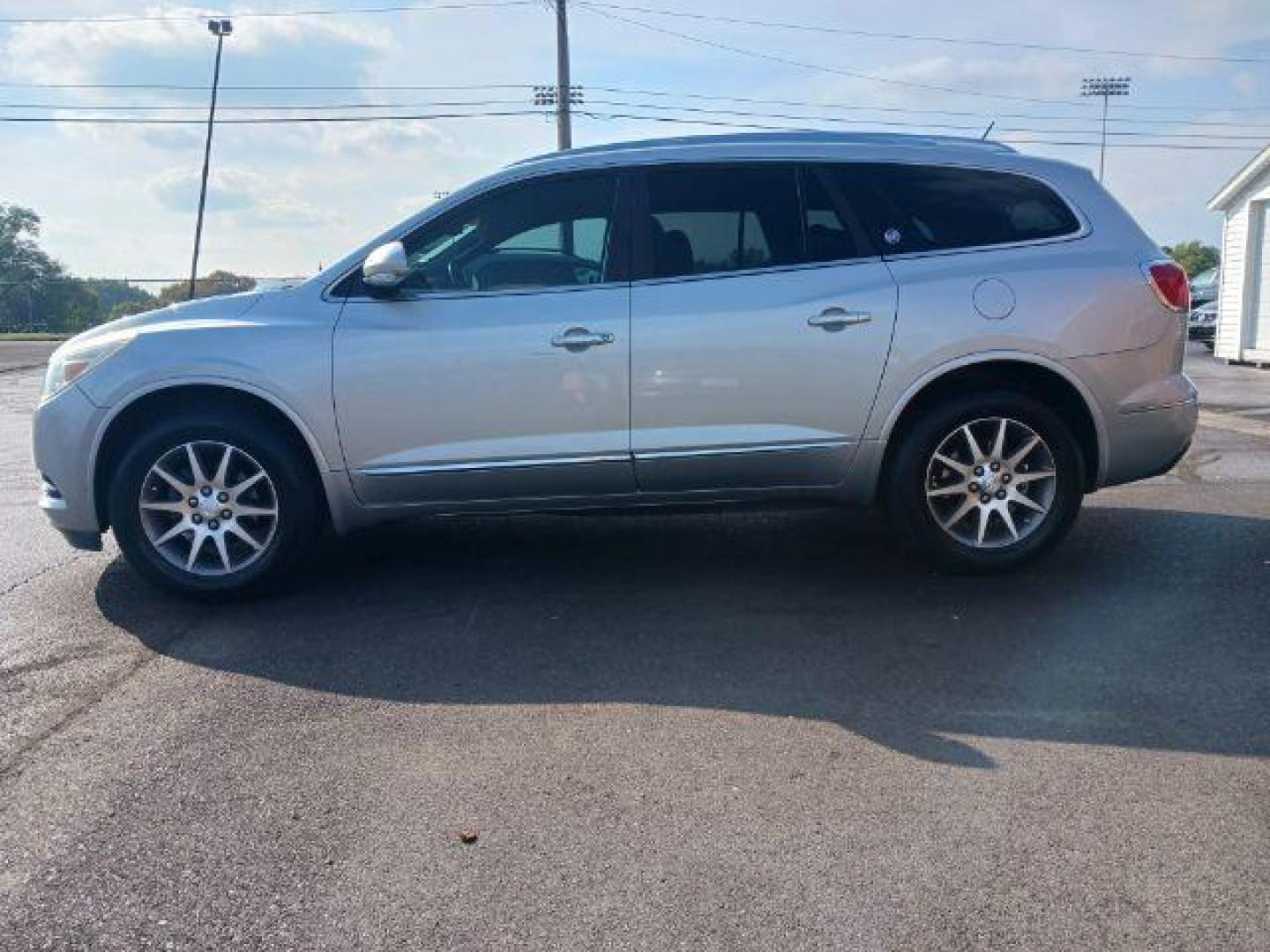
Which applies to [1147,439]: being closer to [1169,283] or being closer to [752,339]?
[1169,283]

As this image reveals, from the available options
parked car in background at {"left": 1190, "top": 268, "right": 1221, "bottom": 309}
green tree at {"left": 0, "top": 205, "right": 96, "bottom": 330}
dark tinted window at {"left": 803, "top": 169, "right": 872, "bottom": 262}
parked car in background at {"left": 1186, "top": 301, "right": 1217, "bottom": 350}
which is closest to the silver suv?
dark tinted window at {"left": 803, "top": 169, "right": 872, "bottom": 262}

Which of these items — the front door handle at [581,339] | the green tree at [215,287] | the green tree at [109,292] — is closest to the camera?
the front door handle at [581,339]

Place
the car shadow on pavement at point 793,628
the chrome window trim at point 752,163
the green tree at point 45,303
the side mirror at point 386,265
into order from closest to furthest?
1. the car shadow on pavement at point 793,628
2. the side mirror at point 386,265
3. the chrome window trim at point 752,163
4. the green tree at point 45,303

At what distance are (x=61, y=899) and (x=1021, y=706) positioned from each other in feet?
9.70

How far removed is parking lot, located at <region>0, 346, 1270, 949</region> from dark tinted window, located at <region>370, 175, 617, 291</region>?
1.44 meters

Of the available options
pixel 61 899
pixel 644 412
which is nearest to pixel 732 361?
pixel 644 412

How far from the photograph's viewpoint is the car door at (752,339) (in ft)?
16.6

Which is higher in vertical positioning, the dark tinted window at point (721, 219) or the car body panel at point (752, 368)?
the dark tinted window at point (721, 219)

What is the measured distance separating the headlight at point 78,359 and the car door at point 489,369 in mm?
1052

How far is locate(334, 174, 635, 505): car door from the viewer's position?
5.07 m

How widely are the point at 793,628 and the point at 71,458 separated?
10.8ft

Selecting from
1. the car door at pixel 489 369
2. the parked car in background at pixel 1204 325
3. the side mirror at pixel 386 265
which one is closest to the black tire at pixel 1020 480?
the car door at pixel 489 369

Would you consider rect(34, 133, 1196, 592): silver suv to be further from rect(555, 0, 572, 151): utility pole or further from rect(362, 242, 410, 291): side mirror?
rect(555, 0, 572, 151): utility pole

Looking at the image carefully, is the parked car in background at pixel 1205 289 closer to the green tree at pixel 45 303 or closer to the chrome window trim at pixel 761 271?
the chrome window trim at pixel 761 271
